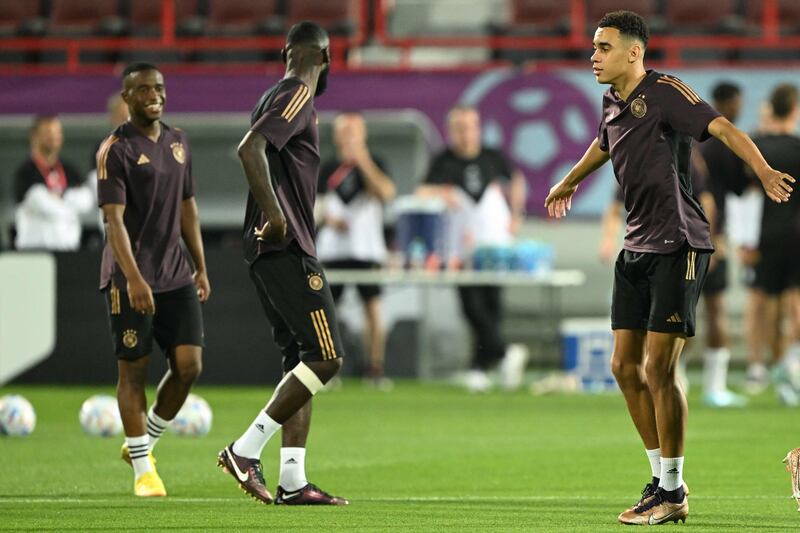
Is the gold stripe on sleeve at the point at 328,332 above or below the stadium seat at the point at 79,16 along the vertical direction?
below

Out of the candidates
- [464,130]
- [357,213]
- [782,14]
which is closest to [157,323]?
[464,130]

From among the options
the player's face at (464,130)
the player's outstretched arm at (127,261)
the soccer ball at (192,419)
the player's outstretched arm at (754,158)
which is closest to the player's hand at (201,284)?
the player's outstretched arm at (127,261)

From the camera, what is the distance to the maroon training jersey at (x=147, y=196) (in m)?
7.81

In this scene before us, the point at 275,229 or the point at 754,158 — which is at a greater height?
the point at 754,158

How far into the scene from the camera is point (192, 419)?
10688mm

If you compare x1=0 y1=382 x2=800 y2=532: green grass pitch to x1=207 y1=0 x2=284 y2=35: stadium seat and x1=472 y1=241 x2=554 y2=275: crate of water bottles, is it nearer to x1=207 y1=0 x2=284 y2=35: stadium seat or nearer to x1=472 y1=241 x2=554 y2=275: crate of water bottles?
x1=472 y1=241 x2=554 y2=275: crate of water bottles

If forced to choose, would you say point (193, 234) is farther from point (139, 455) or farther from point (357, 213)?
point (357, 213)

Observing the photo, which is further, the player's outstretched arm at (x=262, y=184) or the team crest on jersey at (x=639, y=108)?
the player's outstretched arm at (x=262, y=184)

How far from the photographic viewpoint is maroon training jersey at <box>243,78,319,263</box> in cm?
711

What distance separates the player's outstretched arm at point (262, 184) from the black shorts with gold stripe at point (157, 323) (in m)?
1.18

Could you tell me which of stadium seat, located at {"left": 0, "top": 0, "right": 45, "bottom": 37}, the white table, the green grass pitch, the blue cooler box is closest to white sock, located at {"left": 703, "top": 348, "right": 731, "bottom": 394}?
the green grass pitch

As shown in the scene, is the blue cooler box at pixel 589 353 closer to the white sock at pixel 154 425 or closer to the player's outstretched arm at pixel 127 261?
the white sock at pixel 154 425

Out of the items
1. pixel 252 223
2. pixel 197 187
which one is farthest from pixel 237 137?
pixel 252 223

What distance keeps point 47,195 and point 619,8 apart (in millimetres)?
7577
